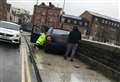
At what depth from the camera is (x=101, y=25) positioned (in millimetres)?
101062

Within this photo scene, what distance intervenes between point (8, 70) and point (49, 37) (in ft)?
18.9

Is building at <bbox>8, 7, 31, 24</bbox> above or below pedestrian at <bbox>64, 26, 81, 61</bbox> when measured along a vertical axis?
below

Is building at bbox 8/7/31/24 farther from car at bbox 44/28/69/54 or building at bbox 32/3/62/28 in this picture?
car at bbox 44/28/69/54

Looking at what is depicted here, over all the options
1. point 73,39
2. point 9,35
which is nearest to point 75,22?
point 9,35

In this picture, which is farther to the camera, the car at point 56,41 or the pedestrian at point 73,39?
the car at point 56,41

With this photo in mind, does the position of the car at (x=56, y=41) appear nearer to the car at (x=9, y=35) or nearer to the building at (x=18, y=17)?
the car at (x=9, y=35)

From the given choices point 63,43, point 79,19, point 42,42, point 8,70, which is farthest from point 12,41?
point 79,19

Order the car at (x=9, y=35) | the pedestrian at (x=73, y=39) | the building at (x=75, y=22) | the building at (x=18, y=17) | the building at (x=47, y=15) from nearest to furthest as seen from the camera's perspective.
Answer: the pedestrian at (x=73, y=39)
the car at (x=9, y=35)
the building at (x=75, y=22)
the building at (x=47, y=15)
the building at (x=18, y=17)

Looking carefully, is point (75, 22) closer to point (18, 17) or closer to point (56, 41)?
point (18, 17)

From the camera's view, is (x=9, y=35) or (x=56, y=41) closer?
(x=56, y=41)

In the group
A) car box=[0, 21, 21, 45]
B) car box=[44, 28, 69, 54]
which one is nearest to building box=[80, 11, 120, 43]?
car box=[0, 21, 21, 45]

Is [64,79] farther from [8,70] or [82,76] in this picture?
[8,70]

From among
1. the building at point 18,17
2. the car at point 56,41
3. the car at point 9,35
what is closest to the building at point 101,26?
the building at point 18,17

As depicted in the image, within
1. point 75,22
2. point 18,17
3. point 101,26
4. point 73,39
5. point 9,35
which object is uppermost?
point 73,39
